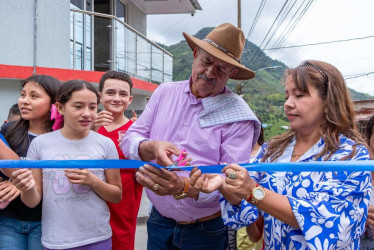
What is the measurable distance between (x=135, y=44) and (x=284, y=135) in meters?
8.81

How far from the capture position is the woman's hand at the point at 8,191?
6.44ft

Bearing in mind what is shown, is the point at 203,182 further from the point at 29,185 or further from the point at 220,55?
the point at 29,185

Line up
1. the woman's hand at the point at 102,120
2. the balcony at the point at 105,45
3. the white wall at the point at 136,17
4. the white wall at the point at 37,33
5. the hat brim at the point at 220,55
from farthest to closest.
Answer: the white wall at the point at 136,17 → the balcony at the point at 105,45 → the white wall at the point at 37,33 → the woman's hand at the point at 102,120 → the hat brim at the point at 220,55

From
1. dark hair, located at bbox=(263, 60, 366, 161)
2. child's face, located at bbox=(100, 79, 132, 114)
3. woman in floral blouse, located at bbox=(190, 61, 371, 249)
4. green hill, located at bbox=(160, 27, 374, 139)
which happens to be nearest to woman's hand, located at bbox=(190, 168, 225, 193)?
woman in floral blouse, located at bbox=(190, 61, 371, 249)

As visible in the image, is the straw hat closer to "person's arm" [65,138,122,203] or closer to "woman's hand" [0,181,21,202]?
"person's arm" [65,138,122,203]

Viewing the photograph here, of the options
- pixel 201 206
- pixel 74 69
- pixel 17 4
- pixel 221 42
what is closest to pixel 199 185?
pixel 201 206

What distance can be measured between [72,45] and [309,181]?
7866 millimetres

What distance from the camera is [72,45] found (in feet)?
27.2

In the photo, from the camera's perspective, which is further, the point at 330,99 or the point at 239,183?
the point at 330,99

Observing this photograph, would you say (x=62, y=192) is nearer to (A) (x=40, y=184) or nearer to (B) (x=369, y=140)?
(A) (x=40, y=184)

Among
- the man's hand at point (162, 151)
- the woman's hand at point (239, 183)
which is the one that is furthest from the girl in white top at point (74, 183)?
the woman's hand at point (239, 183)

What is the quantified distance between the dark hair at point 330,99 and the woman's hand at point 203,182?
1.66ft

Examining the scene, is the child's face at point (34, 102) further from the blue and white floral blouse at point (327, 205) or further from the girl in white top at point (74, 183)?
the blue and white floral blouse at point (327, 205)

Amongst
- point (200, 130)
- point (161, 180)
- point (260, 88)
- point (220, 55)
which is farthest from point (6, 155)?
point (260, 88)
